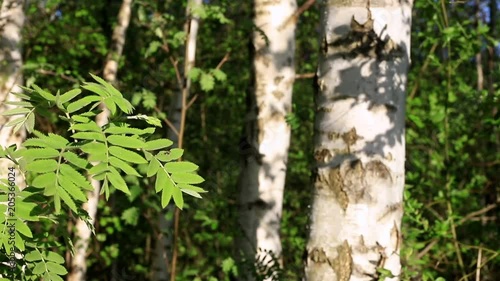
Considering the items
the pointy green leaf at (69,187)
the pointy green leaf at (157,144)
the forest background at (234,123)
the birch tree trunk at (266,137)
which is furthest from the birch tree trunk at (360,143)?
the birch tree trunk at (266,137)

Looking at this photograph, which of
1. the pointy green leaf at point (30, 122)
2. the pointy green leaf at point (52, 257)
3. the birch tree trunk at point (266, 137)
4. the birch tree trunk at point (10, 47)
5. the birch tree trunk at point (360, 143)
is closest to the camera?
the pointy green leaf at point (30, 122)

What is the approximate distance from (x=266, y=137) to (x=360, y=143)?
1914mm

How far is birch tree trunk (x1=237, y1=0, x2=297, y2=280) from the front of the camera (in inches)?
162

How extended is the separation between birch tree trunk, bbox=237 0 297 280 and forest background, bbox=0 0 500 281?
0.42 ft

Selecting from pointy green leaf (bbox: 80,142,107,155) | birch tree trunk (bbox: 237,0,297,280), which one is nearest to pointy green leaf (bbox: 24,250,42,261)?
pointy green leaf (bbox: 80,142,107,155)

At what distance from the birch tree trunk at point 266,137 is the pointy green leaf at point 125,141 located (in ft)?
8.29

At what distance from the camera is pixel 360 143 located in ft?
7.49

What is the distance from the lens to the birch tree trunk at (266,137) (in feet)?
13.5

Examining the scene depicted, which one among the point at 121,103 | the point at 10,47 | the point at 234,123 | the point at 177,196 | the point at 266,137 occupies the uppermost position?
the point at 234,123

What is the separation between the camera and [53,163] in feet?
4.84

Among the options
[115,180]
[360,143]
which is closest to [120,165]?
[115,180]

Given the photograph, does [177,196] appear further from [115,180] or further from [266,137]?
[266,137]

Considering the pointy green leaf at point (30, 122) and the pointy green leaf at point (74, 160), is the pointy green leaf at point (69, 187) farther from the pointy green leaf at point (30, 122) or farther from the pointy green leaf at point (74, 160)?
the pointy green leaf at point (30, 122)

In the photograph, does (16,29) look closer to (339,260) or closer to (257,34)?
(257,34)
